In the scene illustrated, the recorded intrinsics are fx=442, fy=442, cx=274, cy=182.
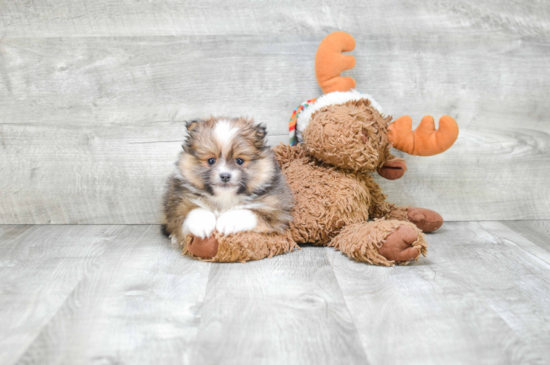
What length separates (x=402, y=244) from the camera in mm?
1438

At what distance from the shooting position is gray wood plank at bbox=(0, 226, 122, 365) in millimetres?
1048

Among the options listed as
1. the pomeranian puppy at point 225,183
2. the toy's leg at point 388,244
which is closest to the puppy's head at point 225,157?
the pomeranian puppy at point 225,183

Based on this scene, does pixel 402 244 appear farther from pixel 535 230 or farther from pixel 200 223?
pixel 535 230

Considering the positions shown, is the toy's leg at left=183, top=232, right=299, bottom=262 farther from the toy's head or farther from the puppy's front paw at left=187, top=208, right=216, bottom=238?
the toy's head

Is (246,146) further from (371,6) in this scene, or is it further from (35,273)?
(371,6)

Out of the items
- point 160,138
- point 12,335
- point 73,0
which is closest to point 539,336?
point 12,335

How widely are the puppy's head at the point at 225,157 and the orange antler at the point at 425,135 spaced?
22.2 inches

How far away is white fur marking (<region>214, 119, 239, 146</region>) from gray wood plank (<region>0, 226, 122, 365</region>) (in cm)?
60

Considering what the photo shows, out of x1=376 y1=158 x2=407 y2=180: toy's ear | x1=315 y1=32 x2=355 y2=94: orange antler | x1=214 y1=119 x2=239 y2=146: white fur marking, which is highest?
x1=315 y1=32 x2=355 y2=94: orange antler

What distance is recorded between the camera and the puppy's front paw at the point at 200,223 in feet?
4.71

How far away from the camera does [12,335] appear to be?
102 centimetres

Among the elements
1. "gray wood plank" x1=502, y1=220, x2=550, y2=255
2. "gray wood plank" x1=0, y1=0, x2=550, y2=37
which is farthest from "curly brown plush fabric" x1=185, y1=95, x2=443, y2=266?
"gray wood plank" x1=502, y1=220, x2=550, y2=255

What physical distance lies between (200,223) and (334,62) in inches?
33.1

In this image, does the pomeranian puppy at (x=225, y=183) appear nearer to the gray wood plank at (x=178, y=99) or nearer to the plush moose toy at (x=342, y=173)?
the plush moose toy at (x=342, y=173)
